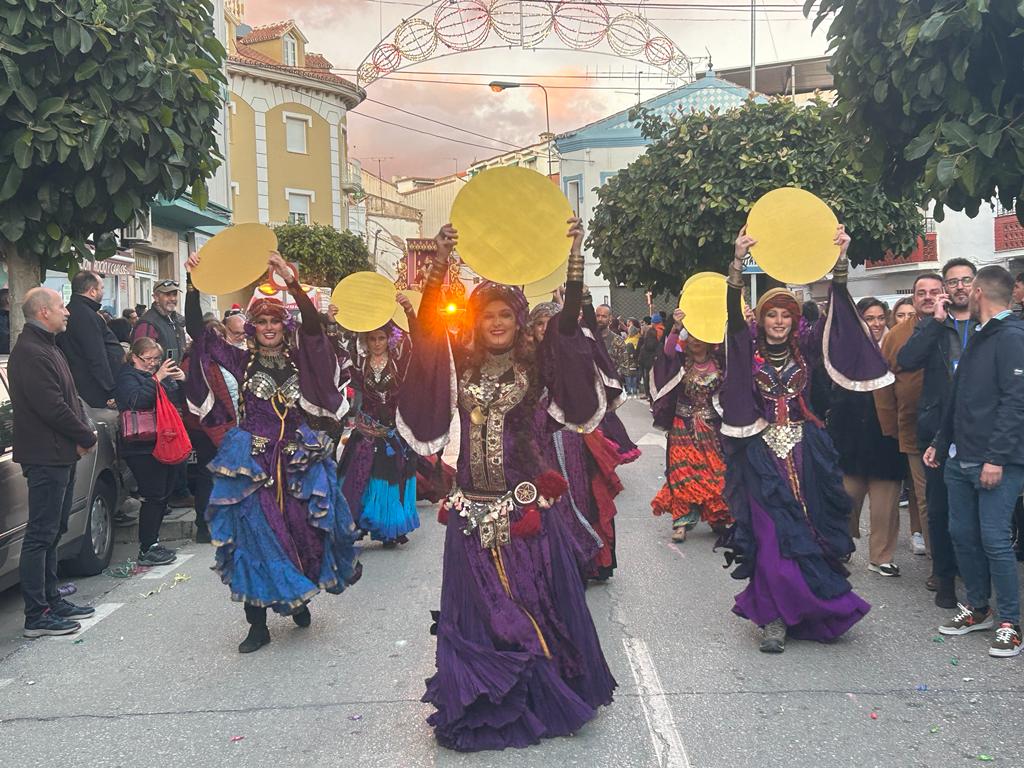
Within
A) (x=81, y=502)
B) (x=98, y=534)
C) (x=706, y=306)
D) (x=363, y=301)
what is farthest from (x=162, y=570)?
(x=706, y=306)

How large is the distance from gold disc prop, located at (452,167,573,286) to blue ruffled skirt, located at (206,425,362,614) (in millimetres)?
2034

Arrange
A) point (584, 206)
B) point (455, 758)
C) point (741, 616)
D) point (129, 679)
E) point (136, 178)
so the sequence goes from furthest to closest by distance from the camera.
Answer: point (584, 206), point (136, 178), point (741, 616), point (129, 679), point (455, 758)

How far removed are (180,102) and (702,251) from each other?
10.1 metres

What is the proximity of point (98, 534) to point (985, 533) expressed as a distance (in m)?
6.00

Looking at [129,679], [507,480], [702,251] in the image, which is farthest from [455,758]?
[702,251]

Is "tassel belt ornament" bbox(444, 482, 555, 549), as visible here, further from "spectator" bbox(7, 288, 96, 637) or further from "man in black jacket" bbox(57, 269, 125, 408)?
"man in black jacket" bbox(57, 269, 125, 408)

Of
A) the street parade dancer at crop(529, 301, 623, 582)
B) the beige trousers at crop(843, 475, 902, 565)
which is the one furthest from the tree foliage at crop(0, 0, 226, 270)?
the beige trousers at crop(843, 475, 902, 565)

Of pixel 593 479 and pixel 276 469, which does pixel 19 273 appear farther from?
pixel 593 479

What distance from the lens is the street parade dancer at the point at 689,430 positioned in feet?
25.5

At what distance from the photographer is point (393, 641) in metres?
5.27

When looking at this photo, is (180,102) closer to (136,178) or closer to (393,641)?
(136,178)

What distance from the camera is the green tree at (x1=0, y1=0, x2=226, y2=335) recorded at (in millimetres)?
5738

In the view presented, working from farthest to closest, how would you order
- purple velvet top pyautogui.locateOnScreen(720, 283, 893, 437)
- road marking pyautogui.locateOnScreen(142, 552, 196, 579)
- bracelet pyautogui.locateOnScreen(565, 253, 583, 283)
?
road marking pyautogui.locateOnScreen(142, 552, 196, 579), purple velvet top pyautogui.locateOnScreen(720, 283, 893, 437), bracelet pyautogui.locateOnScreen(565, 253, 583, 283)

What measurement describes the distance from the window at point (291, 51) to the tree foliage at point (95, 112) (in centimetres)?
3779
